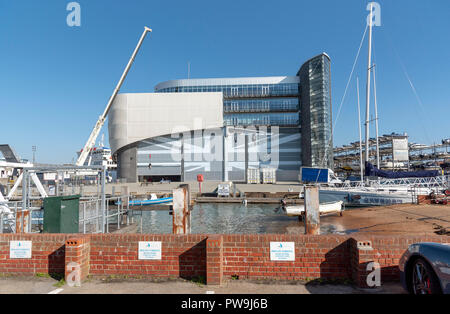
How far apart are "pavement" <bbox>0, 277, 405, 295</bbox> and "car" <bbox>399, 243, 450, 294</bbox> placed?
1.98ft

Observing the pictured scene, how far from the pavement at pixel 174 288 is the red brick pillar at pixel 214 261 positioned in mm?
161

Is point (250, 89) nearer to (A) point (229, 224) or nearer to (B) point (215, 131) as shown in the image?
(B) point (215, 131)

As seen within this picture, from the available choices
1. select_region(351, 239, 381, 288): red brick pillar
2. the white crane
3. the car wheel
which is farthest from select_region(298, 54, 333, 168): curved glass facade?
the car wheel

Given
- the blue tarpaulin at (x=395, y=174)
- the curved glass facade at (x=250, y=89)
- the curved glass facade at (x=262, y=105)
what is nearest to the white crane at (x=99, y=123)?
the curved glass facade at (x=250, y=89)

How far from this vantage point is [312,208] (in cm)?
1040

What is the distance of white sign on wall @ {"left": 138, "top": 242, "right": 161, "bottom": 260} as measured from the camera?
255 inches

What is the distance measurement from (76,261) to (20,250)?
5.90 feet

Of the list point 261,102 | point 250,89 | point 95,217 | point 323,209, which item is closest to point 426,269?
point 95,217

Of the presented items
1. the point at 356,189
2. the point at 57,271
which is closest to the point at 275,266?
the point at 57,271

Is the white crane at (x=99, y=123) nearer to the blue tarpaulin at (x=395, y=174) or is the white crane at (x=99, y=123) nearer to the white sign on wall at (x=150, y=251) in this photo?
the blue tarpaulin at (x=395, y=174)

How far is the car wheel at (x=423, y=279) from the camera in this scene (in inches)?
163

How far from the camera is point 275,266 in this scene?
6277 mm
